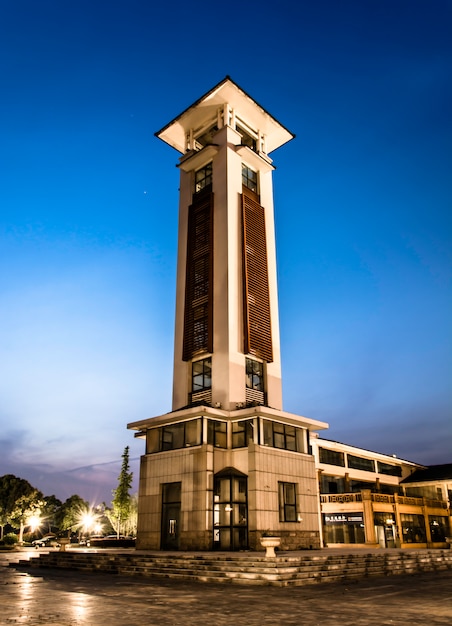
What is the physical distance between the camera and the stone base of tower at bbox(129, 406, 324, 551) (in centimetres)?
2839

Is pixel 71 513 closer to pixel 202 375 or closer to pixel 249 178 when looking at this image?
pixel 202 375

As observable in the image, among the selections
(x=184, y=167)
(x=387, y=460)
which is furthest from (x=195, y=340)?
(x=387, y=460)

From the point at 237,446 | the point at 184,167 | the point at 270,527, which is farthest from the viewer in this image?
the point at 184,167

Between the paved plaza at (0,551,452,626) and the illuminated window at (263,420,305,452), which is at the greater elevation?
the illuminated window at (263,420,305,452)

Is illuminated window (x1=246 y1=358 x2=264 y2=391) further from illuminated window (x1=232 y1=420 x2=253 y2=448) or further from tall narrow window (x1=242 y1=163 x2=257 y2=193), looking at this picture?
tall narrow window (x1=242 y1=163 x2=257 y2=193)

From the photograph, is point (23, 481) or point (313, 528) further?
point (23, 481)

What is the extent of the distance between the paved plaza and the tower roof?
36.3 meters

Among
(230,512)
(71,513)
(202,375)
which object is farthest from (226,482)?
(71,513)

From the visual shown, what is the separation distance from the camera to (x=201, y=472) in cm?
2892

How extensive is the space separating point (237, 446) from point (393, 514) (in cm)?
2185

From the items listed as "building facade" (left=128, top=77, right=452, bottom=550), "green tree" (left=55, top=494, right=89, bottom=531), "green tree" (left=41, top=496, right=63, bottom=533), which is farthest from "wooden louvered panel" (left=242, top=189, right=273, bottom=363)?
"green tree" (left=41, top=496, right=63, bottom=533)

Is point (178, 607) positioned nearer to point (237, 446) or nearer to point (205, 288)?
point (237, 446)

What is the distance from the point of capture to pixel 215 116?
143 feet

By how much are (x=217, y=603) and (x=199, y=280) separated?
27.0 m
